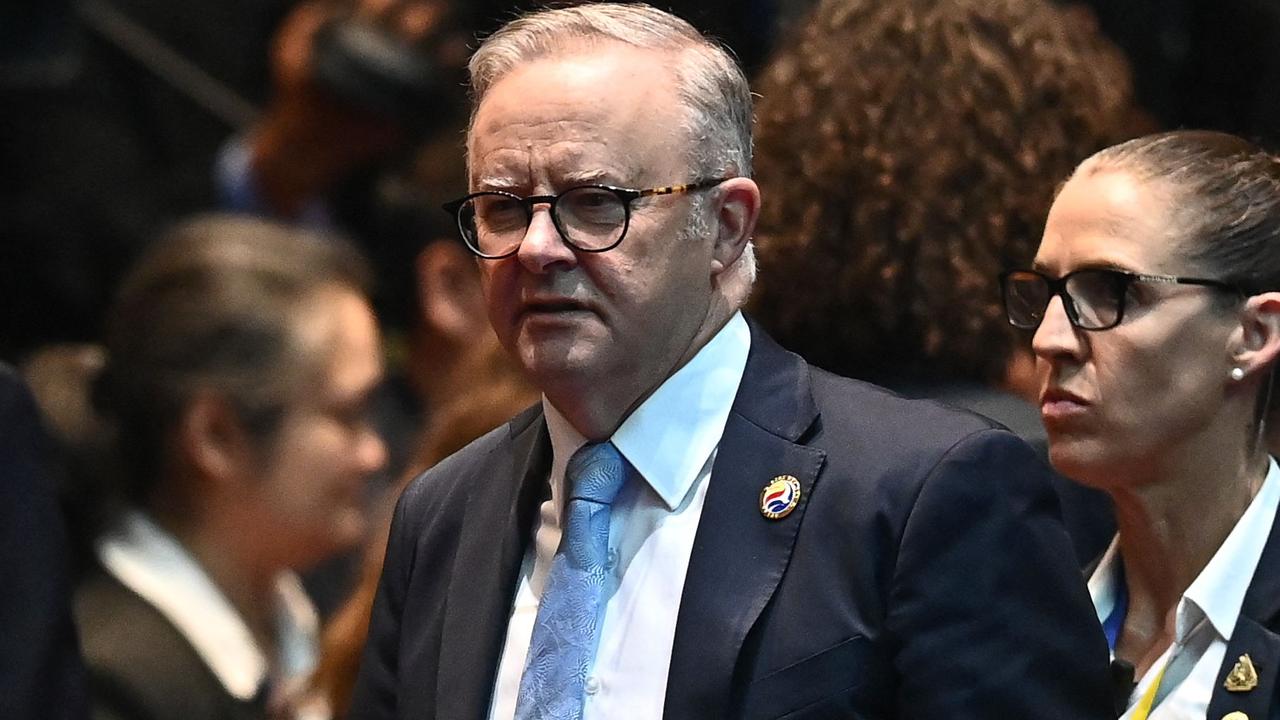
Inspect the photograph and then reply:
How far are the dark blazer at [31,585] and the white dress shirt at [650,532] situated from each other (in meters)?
0.94

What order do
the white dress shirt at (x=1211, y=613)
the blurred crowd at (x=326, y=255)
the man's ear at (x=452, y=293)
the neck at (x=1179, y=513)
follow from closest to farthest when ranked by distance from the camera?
the white dress shirt at (x=1211, y=613) < the neck at (x=1179, y=513) < the blurred crowd at (x=326, y=255) < the man's ear at (x=452, y=293)

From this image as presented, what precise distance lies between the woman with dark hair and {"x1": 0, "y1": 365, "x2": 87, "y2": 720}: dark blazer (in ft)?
5.11

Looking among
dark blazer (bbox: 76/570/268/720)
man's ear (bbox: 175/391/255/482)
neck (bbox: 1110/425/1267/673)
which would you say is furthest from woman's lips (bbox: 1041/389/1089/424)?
man's ear (bbox: 175/391/255/482)

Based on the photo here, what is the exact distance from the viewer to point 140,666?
389cm

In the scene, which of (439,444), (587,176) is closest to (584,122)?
(587,176)

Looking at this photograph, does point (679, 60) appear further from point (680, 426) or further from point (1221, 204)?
point (1221, 204)

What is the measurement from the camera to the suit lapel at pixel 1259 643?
2.55 metres

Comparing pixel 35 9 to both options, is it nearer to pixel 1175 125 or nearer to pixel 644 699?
pixel 1175 125

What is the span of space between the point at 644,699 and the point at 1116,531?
1.00m

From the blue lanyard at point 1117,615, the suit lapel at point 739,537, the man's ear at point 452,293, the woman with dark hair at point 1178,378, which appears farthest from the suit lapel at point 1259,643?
the man's ear at point 452,293

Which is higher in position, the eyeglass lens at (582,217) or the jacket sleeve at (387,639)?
the eyeglass lens at (582,217)

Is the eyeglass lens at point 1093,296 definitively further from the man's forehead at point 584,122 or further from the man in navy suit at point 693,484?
the man's forehead at point 584,122

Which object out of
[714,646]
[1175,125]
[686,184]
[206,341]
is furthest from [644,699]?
[1175,125]

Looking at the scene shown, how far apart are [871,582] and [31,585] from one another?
57.5 inches
